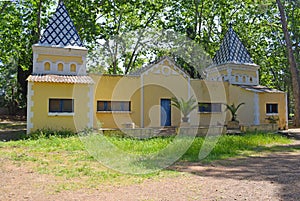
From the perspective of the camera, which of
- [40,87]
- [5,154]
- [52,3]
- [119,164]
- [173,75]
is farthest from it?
[52,3]

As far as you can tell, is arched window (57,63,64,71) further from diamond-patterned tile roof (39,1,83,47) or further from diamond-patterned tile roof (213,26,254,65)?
diamond-patterned tile roof (213,26,254,65)

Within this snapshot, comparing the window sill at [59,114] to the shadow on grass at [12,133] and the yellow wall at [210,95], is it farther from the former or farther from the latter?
the yellow wall at [210,95]

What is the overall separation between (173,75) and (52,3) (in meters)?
13.8

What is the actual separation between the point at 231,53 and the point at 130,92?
906 centimetres

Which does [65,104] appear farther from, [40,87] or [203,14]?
[203,14]

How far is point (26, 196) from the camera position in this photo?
5.57 m

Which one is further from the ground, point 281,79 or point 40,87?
point 281,79

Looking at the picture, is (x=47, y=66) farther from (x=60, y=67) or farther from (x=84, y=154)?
(x=84, y=154)

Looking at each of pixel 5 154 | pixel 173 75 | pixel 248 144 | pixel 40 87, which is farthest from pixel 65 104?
pixel 248 144

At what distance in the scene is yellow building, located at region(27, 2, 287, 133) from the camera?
15.2 metres

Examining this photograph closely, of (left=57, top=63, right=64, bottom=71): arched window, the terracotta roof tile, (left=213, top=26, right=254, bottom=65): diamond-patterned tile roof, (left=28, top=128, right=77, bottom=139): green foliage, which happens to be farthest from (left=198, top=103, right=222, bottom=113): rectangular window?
(left=57, top=63, right=64, bottom=71): arched window

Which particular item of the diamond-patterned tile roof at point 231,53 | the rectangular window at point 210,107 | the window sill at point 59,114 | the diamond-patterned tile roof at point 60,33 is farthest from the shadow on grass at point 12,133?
the diamond-patterned tile roof at point 231,53

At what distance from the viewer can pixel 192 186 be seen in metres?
6.41

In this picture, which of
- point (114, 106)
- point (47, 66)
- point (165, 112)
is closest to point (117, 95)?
point (114, 106)
